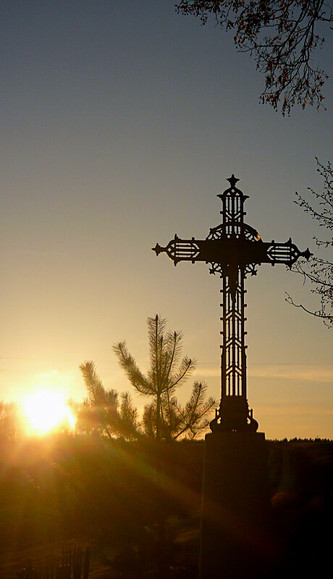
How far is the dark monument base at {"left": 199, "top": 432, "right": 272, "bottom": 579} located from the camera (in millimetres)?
10391

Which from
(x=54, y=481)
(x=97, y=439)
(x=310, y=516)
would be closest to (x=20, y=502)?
(x=54, y=481)

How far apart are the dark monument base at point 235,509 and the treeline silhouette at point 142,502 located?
396 millimetres

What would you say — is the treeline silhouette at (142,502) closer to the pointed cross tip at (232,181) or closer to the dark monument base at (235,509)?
the dark monument base at (235,509)

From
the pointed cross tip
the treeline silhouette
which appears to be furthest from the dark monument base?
the pointed cross tip

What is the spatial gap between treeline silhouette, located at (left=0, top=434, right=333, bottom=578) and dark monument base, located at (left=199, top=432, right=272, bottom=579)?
15.6 inches

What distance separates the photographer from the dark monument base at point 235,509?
34.1 ft

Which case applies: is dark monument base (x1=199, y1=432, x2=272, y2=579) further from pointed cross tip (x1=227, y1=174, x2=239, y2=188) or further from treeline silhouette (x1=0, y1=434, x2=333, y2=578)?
pointed cross tip (x1=227, y1=174, x2=239, y2=188)

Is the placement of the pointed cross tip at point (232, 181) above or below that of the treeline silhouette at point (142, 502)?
above

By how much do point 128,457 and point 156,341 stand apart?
3.81 m

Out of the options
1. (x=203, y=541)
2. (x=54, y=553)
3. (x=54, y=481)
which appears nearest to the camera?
(x=203, y=541)

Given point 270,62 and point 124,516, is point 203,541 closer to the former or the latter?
point 270,62

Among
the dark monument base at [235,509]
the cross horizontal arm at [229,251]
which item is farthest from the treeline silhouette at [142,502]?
the cross horizontal arm at [229,251]

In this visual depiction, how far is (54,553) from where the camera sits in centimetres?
1694

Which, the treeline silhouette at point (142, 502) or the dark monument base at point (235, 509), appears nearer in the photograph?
the dark monument base at point (235, 509)
